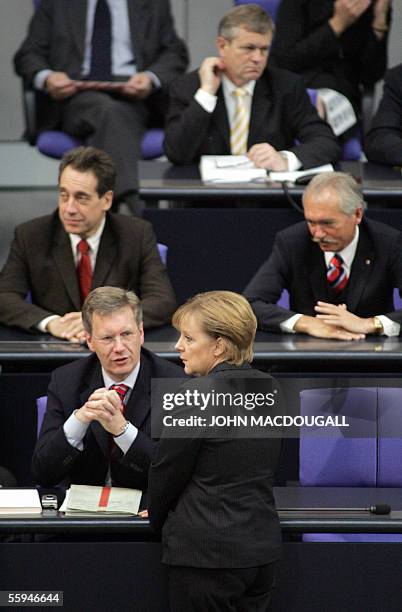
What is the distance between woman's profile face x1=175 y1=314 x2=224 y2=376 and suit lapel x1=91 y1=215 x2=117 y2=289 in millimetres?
1468

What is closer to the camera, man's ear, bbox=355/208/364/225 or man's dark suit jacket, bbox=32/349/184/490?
man's dark suit jacket, bbox=32/349/184/490

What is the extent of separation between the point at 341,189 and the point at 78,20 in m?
2.27

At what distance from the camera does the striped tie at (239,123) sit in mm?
5320

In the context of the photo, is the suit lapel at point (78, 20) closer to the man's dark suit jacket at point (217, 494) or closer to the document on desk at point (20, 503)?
the document on desk at point (20, 503)

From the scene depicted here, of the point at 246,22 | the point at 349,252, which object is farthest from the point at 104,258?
the point at 246,22

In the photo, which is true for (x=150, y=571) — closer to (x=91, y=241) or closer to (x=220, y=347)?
(x=220, y=347)

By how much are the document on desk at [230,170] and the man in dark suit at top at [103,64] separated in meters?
0.62

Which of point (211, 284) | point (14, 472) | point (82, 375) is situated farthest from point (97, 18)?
point (82, 375)

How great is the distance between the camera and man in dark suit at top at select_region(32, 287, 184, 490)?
325 centimetres

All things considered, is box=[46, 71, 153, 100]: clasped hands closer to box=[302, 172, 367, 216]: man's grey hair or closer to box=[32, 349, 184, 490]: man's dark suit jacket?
box=[302, 172, 367, 216]: man's grey hair

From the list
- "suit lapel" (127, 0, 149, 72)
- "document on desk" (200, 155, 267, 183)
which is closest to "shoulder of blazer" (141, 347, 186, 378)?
"document on desk" (200, 155, 267, 183)

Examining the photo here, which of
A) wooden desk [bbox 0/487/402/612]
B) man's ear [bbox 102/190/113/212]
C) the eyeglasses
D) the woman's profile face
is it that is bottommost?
wooden desk [bbox 0/487/402/612]

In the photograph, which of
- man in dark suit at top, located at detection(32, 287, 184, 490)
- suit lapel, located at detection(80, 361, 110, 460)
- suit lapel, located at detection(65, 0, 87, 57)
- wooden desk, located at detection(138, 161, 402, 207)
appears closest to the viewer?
man in dark suit at top, located at detection(32, 287, 184, 490)

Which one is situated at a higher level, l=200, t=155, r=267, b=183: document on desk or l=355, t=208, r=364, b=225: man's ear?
l=355, t=208, r=364, b=225: man's ear
